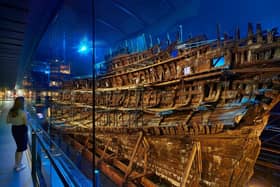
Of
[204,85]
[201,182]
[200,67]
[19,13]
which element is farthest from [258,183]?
[19,13]

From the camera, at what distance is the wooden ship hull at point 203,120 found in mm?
3500

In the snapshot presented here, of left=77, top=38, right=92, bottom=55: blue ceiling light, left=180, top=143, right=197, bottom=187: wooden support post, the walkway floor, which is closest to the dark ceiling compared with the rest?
left=77, top=38, right=92, bottom=55: blue ceiling light

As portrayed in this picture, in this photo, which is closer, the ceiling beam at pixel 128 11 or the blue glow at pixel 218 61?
the blue glow at pixel 218 61

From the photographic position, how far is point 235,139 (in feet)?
11.6

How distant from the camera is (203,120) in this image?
156 inches

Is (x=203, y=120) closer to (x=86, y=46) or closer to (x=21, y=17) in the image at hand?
(x=86, y=46)

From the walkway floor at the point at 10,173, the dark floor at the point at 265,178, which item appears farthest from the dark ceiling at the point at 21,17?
the dark floor at the point at 265,178

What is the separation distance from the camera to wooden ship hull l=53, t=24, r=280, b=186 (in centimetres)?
350

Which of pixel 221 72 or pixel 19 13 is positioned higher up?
pixel 19 13

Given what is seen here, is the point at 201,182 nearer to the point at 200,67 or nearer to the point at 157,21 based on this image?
the point at 200,67

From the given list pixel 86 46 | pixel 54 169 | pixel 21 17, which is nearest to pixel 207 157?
pixel 54 169

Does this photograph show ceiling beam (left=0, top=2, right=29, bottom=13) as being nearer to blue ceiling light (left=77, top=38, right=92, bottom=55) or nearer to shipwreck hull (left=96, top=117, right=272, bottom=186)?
blue ceiling light (left=77, top=38, right=92, bottom=55)

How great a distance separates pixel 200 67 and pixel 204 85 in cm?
59

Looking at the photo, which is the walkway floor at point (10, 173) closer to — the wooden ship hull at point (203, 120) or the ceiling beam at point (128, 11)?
the wooden ship hull at point (203, 120)
